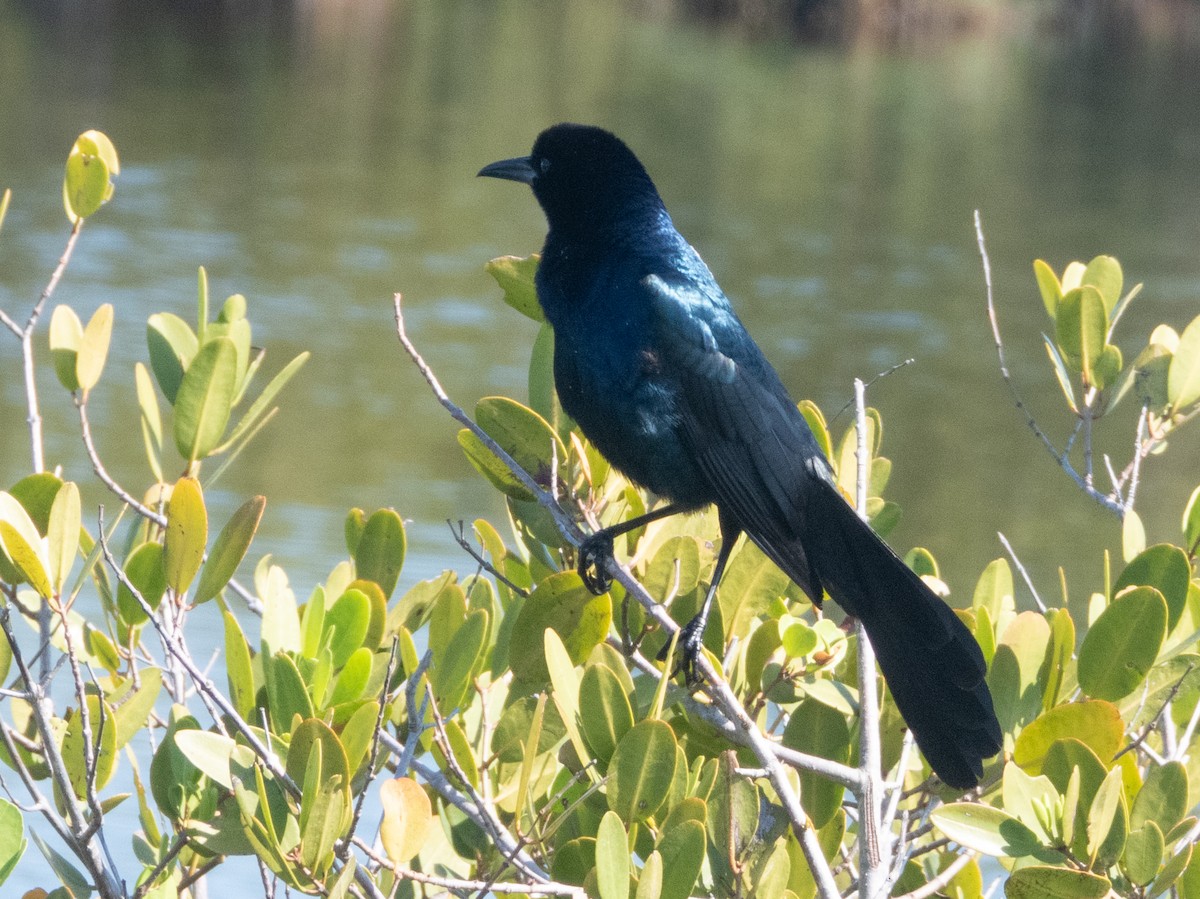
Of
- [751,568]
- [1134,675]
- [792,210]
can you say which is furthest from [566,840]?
[792,210]

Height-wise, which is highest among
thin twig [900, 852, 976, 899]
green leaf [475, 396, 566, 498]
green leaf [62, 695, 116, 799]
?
green leaf [475, 396, 566, 498]

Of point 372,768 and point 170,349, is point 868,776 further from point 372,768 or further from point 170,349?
point 170,349

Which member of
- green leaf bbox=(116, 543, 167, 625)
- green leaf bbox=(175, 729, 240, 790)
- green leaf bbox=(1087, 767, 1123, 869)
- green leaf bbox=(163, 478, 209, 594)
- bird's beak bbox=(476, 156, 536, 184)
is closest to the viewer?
green leaf bbox=(1087, 767, 1123, 869)

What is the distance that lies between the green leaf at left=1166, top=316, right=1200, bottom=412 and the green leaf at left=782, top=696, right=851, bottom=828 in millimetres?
952

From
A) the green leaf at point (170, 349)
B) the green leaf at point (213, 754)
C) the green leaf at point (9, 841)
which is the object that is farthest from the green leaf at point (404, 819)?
the green leaf at point (170, 349)

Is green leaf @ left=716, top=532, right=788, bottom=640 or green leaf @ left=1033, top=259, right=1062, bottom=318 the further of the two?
green leaf @ left=1033, top=259, right=1062, bottom=318

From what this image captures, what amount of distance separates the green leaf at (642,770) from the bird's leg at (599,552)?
0.43 meters

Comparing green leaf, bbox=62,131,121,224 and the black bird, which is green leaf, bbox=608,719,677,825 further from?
green leaf, bbox=62,131,121,224

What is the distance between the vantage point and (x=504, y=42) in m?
29.8

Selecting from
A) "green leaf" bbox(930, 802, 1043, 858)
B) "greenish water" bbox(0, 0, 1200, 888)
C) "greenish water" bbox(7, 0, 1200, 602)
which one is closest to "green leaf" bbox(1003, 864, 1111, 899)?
"green leaf" bbox(930, 802, 1043, 858)

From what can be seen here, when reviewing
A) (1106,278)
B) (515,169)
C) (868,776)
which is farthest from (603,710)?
(515,169)

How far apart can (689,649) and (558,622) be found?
0.20 metres

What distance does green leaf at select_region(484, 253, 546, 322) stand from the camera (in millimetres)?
2895

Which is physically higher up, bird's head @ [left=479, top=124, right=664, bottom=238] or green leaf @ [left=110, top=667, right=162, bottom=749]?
bird's head @ [left=479, top=124, right=664, bottom=238]
